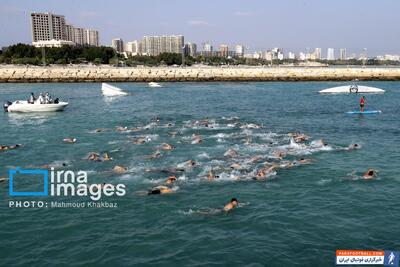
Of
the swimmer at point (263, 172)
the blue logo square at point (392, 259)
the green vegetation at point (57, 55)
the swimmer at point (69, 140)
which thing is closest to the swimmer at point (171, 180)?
the swimmer at point (263, 172)

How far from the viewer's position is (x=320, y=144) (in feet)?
101

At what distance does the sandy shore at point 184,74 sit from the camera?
336ft

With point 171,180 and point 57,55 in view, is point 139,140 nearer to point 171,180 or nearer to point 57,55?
point 171,180

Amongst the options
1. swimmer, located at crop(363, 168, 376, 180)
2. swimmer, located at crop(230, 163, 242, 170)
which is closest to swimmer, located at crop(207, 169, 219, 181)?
swimmer, located at crop(230, 163, 242, 170)

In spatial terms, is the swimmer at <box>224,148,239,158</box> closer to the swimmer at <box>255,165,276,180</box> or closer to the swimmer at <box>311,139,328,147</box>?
the swimmer at <box>255,165,276,180</box>

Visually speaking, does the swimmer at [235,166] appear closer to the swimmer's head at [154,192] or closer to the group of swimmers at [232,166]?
the group of swimmers at [232,166]

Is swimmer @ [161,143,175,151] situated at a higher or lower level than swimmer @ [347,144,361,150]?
higher

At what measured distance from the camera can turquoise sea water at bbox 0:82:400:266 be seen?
572 inches

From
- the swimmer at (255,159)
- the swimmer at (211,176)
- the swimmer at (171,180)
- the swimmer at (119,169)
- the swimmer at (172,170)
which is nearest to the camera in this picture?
the swimmer at (171,180)

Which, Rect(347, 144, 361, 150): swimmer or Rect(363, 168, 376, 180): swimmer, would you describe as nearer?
Rect(363, 168, 376, 180): swimmer

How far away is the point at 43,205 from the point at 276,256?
11.1 m

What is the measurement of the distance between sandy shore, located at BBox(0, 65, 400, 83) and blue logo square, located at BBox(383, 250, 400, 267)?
93485 millimetres

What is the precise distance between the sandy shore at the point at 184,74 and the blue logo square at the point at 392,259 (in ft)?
307

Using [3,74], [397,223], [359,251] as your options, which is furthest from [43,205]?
[3,74]
